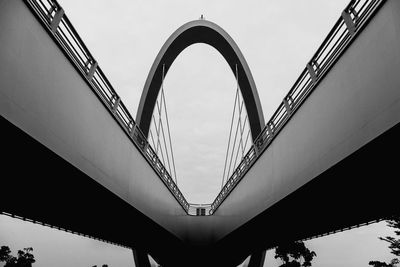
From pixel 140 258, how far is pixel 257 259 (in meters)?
11.5

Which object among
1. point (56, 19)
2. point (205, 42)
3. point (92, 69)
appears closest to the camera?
point (56, 19)

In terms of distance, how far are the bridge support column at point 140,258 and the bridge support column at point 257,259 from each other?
10.2 m

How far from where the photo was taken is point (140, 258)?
3384 cm

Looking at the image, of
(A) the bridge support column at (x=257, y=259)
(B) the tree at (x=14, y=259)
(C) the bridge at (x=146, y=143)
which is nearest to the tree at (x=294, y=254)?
(A) the bridge support column at (x=257, y=259)

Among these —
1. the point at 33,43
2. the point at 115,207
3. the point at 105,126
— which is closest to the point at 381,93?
the point at 33,43

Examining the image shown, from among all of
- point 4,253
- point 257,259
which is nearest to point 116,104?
point 257,259

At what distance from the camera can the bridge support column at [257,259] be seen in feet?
116

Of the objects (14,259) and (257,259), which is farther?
(14,259)

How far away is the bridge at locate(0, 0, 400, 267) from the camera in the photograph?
18.6ft

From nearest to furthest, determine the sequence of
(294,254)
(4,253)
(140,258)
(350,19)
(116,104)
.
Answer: (350,19), (116,104), (140,258), (294,254), (4,253)

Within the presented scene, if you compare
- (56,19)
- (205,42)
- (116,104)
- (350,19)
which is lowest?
(56,19)

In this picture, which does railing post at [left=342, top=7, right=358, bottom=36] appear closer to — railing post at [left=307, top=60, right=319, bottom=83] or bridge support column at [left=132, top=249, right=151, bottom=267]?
railing post at [left=307, top=60, right=319, bottom=83]

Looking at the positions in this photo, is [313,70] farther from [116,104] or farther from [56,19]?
[56,19]

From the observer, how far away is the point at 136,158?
42.5ft
